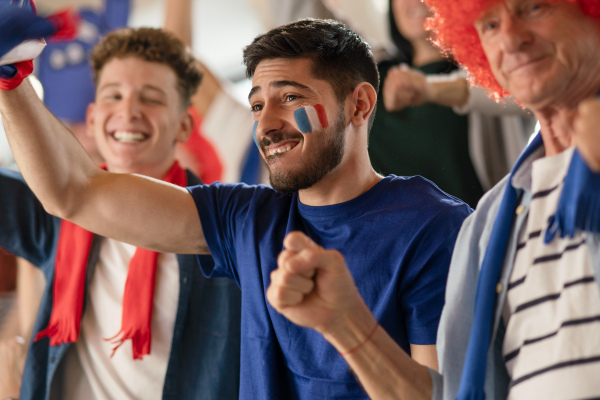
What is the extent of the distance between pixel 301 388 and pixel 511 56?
711 millimetres

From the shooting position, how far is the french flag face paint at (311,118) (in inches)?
54.8

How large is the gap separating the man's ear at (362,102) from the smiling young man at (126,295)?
0.59 m

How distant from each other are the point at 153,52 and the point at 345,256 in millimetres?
1007

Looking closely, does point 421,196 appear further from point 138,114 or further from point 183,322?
point 138,114

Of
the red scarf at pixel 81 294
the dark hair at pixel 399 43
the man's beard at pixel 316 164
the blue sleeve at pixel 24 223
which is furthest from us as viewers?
the dark hair at pixel 399 43

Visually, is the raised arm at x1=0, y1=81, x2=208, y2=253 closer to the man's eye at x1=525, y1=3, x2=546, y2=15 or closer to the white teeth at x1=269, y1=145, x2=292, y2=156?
the white teeth at x1=269, y1=145, x2=292, y2=156

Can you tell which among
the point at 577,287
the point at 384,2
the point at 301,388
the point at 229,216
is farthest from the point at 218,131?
the point at 577,287

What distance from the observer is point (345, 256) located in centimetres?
133

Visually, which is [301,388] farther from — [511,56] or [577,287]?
[511,56]

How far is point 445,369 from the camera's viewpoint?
1.09 m

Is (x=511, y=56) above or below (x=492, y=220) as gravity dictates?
above

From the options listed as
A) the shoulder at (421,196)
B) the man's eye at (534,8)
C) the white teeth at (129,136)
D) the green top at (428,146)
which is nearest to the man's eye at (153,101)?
the white teeth at (129,136)

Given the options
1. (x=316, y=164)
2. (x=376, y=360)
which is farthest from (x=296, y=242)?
(x=316, y=164)

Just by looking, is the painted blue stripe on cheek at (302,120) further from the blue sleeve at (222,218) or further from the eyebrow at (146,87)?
the eyebrow at (146,87)
